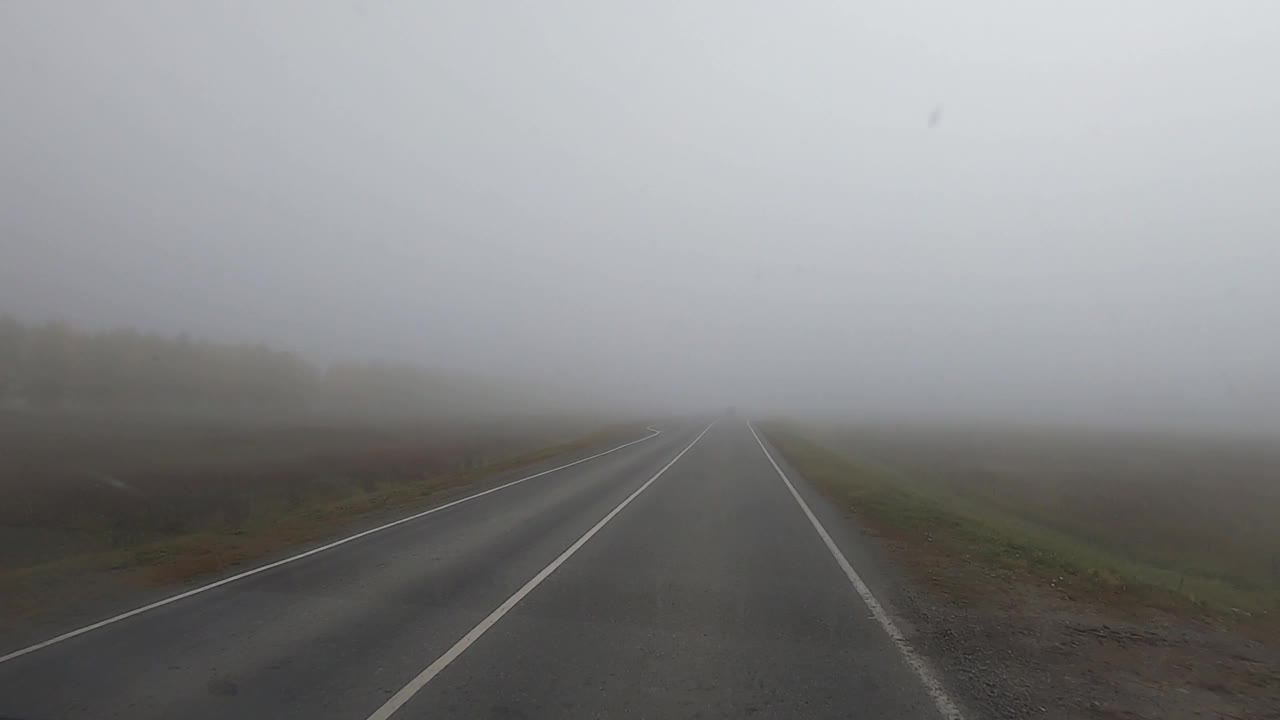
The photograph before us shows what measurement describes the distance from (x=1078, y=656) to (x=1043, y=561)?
4.78m

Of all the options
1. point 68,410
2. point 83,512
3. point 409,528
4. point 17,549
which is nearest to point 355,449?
point 83,512

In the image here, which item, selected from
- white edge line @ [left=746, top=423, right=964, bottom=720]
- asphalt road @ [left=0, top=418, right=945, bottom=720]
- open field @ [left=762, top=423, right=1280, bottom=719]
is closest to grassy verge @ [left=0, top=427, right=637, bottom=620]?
asphalt road @ [left=0, top=418, right=945, bottom=720]

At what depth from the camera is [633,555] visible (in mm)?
9625

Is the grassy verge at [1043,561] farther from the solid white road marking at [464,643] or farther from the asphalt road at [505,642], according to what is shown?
the solid white road marking at [464,643]

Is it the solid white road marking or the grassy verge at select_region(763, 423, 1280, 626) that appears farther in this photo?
the grassy verge at select_region(763, 423, 1280, 626)

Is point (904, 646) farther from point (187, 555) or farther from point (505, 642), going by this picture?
point (187, 555)

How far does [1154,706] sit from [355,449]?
38495 millimetres

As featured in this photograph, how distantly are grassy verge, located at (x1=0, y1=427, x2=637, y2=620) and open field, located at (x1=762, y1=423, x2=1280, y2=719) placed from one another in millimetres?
10520

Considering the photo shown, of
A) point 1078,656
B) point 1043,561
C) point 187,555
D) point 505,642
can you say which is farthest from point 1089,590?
point 187,555

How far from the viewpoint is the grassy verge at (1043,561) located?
329 inches

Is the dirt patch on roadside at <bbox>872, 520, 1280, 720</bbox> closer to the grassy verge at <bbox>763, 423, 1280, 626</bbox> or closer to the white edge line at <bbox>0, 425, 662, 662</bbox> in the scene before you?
the grassy verge at <bbox>763, 423, 1280, 626</bbox>

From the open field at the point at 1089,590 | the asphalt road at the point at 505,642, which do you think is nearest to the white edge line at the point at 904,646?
the asphalt road at the point at 505,642

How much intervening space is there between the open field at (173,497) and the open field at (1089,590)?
1068 centimetres

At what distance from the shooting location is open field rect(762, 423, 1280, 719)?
5.21 meters
